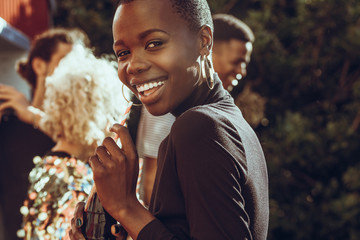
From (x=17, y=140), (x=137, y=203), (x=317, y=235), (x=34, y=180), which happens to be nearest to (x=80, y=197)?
(x=34, y=180)

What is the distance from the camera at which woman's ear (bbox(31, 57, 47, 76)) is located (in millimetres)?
3197

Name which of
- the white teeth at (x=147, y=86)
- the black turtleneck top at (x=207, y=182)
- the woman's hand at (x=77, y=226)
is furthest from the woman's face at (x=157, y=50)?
the woman's hand at (x=77, y=226)

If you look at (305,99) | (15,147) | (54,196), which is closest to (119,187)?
(54,196)

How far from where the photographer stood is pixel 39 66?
127 inches

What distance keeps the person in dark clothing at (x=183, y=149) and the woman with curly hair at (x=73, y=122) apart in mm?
684

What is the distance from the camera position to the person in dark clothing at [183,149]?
102 cm

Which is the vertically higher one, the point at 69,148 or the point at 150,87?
the point at 150,87

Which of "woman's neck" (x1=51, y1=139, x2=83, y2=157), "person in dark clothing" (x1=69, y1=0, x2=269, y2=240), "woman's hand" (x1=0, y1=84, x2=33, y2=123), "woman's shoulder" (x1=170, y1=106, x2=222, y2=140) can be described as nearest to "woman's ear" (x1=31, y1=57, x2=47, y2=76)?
"woman's hand" (x1=0, y1=84, x2=33, y2=123)

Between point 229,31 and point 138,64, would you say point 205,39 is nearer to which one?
point 138,64

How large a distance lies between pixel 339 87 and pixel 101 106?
3.49 metres

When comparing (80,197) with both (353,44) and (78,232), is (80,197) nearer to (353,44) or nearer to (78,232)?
(78,232)

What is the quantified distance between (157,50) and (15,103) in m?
2.02

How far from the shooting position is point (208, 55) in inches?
49.1

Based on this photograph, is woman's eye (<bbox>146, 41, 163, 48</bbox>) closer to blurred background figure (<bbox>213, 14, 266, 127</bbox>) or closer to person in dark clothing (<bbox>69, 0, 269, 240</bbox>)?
person in dark clothing (<bbox>69, 0, 269, 240</bbox>)
